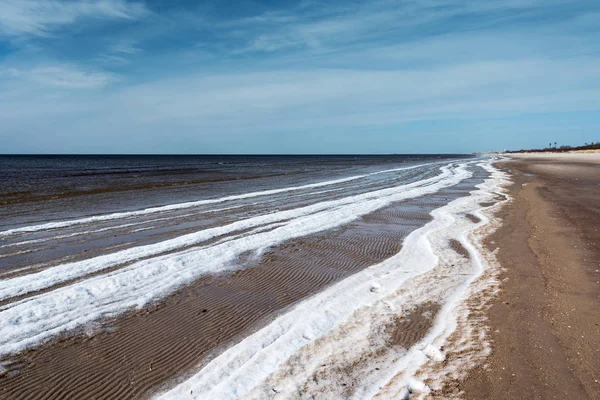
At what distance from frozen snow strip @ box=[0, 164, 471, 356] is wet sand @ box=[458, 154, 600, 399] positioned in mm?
4881

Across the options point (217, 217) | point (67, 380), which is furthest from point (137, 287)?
point (217, 217)

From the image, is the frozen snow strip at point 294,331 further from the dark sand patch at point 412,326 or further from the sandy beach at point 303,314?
the dark sand patch at point 412,326

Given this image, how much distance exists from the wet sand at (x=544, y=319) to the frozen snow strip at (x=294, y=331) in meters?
1.69

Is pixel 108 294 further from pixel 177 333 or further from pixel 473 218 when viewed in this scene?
pixel 473 218

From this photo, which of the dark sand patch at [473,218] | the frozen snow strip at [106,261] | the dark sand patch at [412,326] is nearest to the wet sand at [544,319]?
the dark sand patch at [412,326]

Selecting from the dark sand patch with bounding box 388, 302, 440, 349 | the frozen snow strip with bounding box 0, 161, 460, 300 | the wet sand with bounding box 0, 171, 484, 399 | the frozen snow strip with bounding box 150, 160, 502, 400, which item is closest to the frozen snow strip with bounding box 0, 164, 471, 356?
the wet sand with bounding box 0, 171, 484, 399

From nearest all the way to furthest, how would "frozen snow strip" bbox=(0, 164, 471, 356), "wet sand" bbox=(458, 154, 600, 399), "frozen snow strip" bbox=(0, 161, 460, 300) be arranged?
"wet sand" bbox=(458, 154, 600, 399) < "frozen snow strip" bbox=(0, 164, 471, 356) < "frozen snow strip" bbox=(0, 161, 460, 300)

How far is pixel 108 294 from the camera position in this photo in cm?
632

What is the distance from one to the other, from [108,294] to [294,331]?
3286 mm

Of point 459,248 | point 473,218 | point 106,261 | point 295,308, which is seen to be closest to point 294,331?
point 295,308

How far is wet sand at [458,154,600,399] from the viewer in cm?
376

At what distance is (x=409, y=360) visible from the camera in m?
4.28

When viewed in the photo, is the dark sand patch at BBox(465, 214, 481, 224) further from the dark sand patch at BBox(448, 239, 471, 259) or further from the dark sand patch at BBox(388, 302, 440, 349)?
the dark sand patch at BBox(388, 302, 440, 349)

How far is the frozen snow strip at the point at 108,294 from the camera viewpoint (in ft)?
16.8
